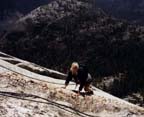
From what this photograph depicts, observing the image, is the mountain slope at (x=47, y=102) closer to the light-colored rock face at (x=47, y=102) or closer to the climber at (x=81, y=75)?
the light-colored rock face at (x=47, y=102)

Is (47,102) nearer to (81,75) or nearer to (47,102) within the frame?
(47,102)

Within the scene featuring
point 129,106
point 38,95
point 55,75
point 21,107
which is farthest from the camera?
point 55,75

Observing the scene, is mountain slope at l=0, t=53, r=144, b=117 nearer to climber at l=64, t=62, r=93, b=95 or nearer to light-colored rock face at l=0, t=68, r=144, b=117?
light-colored rock face at l=0, t=68, r=144, b=117

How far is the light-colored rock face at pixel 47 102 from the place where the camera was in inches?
1013

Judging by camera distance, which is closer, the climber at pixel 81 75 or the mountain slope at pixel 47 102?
the mountain slope at pixel 47 102

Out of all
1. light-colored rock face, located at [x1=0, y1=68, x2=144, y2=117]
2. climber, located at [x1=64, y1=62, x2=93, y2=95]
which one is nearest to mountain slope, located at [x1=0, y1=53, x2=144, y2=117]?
light-colored rock face, located at [x1=0, y1=68, x2=144, y2=117]

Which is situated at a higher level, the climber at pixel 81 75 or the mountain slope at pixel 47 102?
the climber at pixel 81 75

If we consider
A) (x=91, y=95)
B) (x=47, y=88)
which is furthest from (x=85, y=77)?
(x=47, y=88)

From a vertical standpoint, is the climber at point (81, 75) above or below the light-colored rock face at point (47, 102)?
above

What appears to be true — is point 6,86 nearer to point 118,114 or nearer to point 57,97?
point 57,97

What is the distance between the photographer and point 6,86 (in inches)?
1128

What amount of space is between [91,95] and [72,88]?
7.32 ft

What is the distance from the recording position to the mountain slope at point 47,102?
2581 cm

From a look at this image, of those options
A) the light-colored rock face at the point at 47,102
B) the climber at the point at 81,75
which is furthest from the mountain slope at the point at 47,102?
the climber at the point at 81,75
